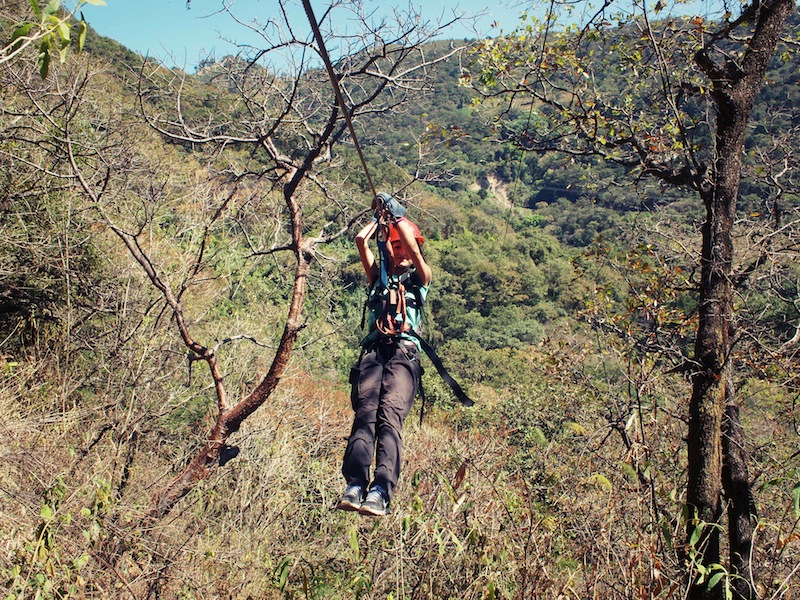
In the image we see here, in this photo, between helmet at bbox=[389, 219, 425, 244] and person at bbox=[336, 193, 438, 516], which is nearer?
person at bbox=[336, 193, 438, 516]

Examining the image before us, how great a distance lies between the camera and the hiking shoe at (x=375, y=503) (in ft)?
9.30

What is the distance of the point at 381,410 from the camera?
3.15 m

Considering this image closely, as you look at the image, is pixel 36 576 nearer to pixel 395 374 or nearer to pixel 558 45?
pixel 395 374

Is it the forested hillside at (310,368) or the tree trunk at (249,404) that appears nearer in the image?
the forested hillside at (310,368)

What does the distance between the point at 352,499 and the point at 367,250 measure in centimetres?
146

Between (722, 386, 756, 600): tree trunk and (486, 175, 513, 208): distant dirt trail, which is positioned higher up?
(486, 175, 513, 208): distant dirt trail

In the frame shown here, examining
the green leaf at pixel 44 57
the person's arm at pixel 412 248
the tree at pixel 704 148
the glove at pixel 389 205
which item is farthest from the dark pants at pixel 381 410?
the green leaf at pixel 44 57

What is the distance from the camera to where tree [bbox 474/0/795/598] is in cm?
319

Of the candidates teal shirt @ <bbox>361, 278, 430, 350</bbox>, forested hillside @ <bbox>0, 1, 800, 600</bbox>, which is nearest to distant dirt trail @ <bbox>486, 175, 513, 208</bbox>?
forested hillside @ <bbox>0, 1, 800, 600</bbox>

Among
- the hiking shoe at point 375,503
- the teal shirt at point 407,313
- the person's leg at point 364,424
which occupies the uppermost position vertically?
the teal shirt at point 407,313

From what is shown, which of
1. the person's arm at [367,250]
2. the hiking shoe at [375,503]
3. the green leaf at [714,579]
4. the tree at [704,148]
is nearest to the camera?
the green leaf at [714,579]

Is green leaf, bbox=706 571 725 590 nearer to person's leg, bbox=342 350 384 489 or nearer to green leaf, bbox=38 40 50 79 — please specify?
person's leg, bbox=342 350 384 489

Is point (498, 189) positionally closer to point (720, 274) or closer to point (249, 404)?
point (249, 404)

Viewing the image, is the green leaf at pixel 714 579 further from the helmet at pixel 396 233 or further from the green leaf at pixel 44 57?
the green leaf at pixel 44 57
